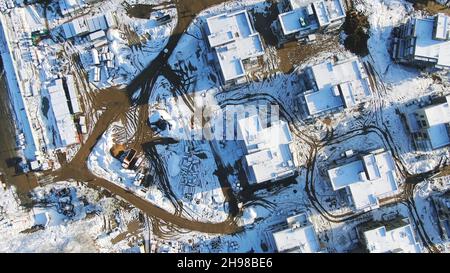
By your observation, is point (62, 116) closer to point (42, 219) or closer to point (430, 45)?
point (42, 219)

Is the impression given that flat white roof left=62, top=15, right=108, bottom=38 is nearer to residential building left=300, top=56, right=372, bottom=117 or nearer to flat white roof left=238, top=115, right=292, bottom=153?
flat white roof left=238, top=115, right=292, bottom=153

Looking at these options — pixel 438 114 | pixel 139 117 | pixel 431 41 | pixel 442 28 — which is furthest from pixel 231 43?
pixel 438 114

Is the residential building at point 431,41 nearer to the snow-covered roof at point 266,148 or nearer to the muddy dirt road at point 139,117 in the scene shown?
the snow-covered roof at point 266,148

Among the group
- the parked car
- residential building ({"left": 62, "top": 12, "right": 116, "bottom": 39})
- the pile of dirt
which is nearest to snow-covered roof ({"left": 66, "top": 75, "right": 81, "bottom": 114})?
residential building ({"left": 62, "top": 12, "right": 116, "bottom": 39})

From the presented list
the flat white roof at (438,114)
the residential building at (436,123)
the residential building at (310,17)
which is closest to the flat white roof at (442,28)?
the residential building at (436,123)

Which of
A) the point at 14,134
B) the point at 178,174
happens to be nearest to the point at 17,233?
the point at 14,134
